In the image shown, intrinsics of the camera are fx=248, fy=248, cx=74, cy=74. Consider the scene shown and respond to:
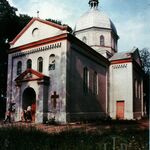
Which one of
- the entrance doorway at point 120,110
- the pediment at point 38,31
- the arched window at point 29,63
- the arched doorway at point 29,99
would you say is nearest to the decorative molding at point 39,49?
the arched window at point 29,63

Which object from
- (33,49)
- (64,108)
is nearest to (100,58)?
(33,49)

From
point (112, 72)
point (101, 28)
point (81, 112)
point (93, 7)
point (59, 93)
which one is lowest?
point (81, 112)

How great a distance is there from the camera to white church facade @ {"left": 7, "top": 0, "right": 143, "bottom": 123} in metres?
20.1

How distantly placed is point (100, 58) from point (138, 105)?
877cm

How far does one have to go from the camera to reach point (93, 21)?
3177cm

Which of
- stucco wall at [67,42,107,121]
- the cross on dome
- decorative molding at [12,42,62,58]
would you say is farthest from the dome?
decorative molding at [12,42,62,58]

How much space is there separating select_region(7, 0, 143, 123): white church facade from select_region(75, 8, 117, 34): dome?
6.15 ft

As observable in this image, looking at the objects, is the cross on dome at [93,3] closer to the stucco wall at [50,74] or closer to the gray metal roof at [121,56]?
the gray metal roof at [121,56]

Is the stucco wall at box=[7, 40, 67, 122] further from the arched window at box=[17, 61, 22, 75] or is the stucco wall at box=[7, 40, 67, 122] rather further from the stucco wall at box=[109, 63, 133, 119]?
the stucco wall at box=[109, 63, 133, 119]

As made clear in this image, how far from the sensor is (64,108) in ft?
62.8

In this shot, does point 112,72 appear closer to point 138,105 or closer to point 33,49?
point 138,105

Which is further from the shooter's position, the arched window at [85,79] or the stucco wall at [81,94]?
the arched window at [85,79]

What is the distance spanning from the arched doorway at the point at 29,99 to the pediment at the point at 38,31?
4.69 metres

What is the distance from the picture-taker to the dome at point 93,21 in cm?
3173
